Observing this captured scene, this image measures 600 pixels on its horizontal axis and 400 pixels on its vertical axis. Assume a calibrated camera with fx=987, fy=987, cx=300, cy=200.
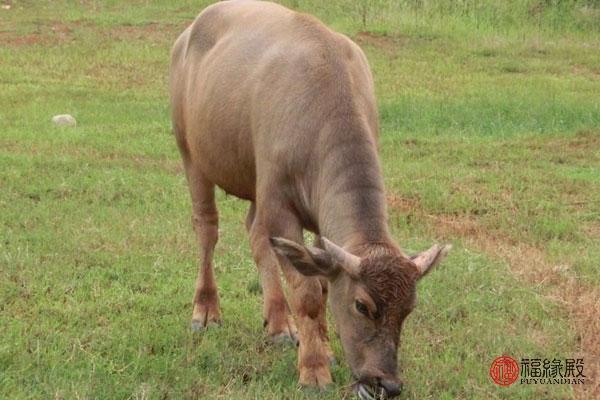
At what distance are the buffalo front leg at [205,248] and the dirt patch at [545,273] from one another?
217 cm

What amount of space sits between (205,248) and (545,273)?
238cm

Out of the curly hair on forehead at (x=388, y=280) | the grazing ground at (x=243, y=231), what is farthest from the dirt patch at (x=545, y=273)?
the curly hair on forehead at (x=388, y=280)

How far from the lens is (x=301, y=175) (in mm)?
5047

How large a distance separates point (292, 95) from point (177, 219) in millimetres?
3335

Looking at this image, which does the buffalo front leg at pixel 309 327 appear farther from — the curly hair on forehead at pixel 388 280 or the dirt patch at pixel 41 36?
the dirt patch at pixel 41 36

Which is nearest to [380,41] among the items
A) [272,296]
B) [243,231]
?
[243,231]

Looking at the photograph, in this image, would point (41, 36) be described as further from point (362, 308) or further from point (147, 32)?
Answer: point (362, 308)

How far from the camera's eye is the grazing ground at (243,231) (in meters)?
5.23

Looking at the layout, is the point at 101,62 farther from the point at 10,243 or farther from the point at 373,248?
the point at 373,248

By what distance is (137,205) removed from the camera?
8641 millimetres

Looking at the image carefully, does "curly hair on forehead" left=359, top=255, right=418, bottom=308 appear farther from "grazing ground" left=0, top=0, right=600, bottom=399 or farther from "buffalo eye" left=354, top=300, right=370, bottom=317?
"grazing ground" left=0, top=0, right=600, bottom=399

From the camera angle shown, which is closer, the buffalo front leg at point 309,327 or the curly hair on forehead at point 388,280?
the curly hair on forehead at point 388,280

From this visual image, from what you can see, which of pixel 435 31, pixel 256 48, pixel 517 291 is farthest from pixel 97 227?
pixel 435 31

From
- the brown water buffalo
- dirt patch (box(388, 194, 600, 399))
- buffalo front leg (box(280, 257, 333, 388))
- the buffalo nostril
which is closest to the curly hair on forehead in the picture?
the brown water buffalo
